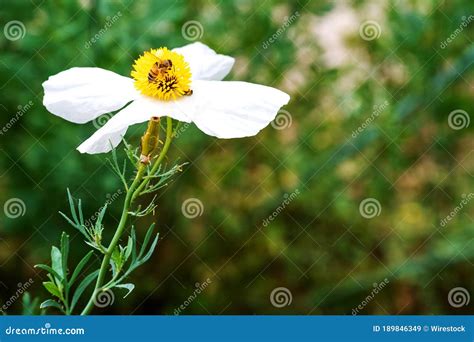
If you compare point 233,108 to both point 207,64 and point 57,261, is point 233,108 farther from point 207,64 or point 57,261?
point 57,261

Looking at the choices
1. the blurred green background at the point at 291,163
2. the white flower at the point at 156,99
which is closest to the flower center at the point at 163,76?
the white flower at the point at 156,99

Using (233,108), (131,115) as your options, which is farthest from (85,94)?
(233,108)

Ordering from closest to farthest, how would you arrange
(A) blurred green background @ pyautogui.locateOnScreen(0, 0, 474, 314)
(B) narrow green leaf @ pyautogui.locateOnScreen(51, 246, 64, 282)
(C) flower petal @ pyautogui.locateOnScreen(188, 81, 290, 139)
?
(C) flower petal @ pyautogui.locateOnScreen(188, 81, 290, 139) < (B) narrow green leaf @ pyautogui.locateOnScreen(51, 246, 64, 282) < (A) blurred green background @ pyautogui.locateOnScreen(0, 0, 474, 314)

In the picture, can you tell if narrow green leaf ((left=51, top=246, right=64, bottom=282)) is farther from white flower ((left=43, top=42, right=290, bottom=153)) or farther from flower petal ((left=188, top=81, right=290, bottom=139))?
flower petal ((left=188, top=81, right=290, bottom=139))

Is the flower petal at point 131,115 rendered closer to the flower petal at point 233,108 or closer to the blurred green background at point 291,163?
the flower petal at point 233,108

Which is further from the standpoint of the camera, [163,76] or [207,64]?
[207,64]

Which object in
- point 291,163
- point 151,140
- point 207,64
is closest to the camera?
point 151,140

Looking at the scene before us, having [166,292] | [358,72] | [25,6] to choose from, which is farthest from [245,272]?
[25,6]

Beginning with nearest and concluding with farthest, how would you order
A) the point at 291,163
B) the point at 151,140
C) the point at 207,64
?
the point at 151,140
the point at 207,64
the point at 291,163

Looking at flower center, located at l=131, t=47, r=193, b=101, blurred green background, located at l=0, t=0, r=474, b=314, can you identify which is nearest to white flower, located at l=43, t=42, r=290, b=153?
flower center, located at l=131, t=47, r=193, b=101
